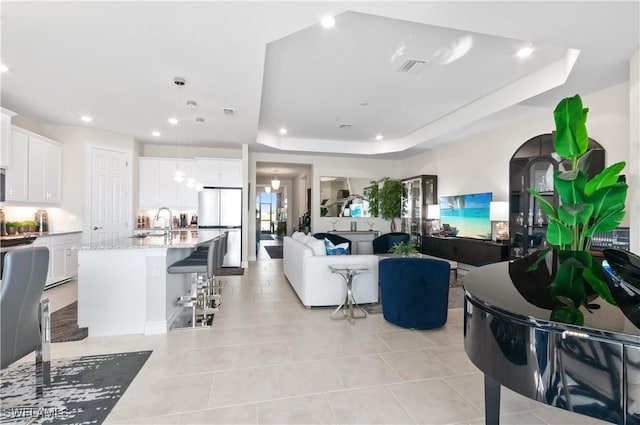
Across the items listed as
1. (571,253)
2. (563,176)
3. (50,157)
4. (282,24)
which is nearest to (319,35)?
(282,24)

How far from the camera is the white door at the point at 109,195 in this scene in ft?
19.7

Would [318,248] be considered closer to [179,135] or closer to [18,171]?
[179,135]

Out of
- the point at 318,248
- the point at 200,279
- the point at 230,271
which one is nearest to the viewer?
the point at 200,279

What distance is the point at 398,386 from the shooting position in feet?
7.68

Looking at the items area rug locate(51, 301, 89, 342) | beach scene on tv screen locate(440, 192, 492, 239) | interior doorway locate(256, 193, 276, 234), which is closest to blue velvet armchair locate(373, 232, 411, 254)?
beach scene on tv screen locate(440, 192, 492, 239)

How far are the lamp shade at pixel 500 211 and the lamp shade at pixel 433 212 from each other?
75.7 inches

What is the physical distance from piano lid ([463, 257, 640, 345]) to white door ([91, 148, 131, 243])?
21.7 feet

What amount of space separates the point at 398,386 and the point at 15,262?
256cm

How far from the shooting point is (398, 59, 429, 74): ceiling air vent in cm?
377

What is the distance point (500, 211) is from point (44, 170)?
7688mm

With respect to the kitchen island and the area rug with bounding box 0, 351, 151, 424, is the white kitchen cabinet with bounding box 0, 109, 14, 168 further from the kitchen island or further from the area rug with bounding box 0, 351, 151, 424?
the area rug with bounding box 0, 351, 151, 424

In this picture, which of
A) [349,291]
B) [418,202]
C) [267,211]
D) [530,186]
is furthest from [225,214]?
[267,211]

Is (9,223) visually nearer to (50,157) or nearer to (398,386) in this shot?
(50,157)

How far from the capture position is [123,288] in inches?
130
